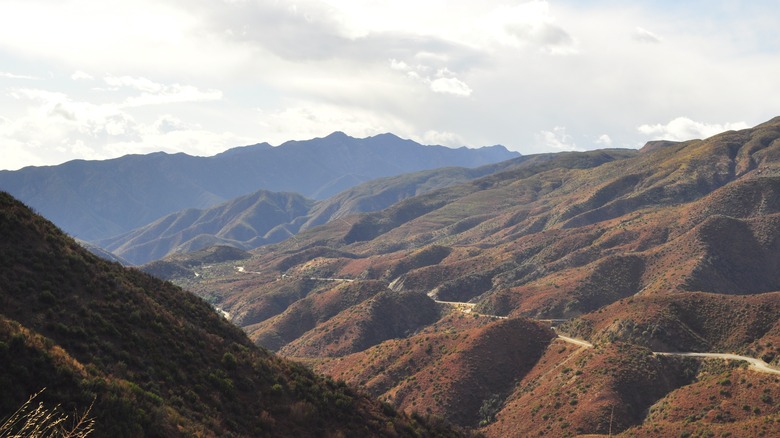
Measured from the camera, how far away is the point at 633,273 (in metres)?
138

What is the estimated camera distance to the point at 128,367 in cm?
3047

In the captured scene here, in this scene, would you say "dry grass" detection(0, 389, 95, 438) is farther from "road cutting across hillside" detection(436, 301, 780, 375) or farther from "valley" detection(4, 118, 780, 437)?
"road cutting across hillside" detection(436, 301, 780, 375)

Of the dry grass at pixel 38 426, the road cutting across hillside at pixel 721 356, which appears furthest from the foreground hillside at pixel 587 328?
the dry grass at pixel 38 426

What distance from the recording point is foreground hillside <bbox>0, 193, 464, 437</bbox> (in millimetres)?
23203

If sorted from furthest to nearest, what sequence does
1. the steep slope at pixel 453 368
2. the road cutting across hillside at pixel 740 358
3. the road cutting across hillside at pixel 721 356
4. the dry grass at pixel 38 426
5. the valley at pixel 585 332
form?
1. the steep slope at pixel 453 368
2. the road cutting across hillside at pixel 721 356
3. the road cutting across hillside at pixel 740 358
4. the valley at pixel 585 332
5. the dry grass at pixel 38 426

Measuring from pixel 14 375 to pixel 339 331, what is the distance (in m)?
121

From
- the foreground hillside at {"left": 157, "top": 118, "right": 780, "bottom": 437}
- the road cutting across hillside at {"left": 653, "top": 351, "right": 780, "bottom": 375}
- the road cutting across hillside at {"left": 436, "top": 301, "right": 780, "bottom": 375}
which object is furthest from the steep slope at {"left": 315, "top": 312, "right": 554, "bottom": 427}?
the road cutting across hillside at {"left": 653, "top": 351, "right": 780, "bottom": 375}

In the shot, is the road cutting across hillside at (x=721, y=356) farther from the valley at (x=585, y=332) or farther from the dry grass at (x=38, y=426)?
the dry grass at (x=38, y=426)

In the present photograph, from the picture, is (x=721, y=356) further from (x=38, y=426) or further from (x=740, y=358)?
(x=38, y=426)

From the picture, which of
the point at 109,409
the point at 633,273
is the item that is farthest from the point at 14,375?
the point at 633,273

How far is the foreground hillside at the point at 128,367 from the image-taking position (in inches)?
914

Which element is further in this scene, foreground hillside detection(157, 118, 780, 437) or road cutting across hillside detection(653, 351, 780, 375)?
road cutting across hillside detection(653, 351, 780, 375)

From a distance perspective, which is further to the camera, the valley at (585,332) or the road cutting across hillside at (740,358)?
the road cutting across hillside at (740,358)

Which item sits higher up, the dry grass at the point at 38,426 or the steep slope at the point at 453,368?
the dry grass at the point at 38,426
